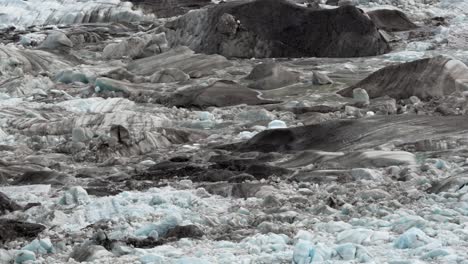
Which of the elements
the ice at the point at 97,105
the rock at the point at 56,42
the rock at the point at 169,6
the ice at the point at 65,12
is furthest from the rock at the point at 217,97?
the ice at the point at 65,12

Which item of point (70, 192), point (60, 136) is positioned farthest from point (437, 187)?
point (60, 136)

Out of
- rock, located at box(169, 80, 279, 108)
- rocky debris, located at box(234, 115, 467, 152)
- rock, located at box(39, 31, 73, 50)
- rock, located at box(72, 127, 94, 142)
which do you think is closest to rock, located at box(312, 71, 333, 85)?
rock, located at box(169, 80, 279, 108)

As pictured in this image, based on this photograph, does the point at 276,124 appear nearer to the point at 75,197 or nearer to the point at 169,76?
the point at 75,197

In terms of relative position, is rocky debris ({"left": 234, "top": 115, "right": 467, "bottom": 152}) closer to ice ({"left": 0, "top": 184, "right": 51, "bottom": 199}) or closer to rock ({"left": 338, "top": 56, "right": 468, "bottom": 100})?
rock ({"left": 338, "top": 56, "right": 468, "bottom": 100})

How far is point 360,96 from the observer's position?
10352mm

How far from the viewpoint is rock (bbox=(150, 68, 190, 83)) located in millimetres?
12672

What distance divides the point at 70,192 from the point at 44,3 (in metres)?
16.2

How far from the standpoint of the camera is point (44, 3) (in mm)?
21625

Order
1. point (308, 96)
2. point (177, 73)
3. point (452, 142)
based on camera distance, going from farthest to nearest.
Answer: point (177, 73) < point (308, 96) < point (452, 142)

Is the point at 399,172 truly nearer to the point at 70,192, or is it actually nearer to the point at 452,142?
the point at 452,142

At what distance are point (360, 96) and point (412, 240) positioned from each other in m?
5.78

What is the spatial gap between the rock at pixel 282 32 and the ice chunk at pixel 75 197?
8759 millimetres

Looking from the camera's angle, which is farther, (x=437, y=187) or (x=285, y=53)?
(x=285, y=53)

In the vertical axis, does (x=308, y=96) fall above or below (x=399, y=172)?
below
